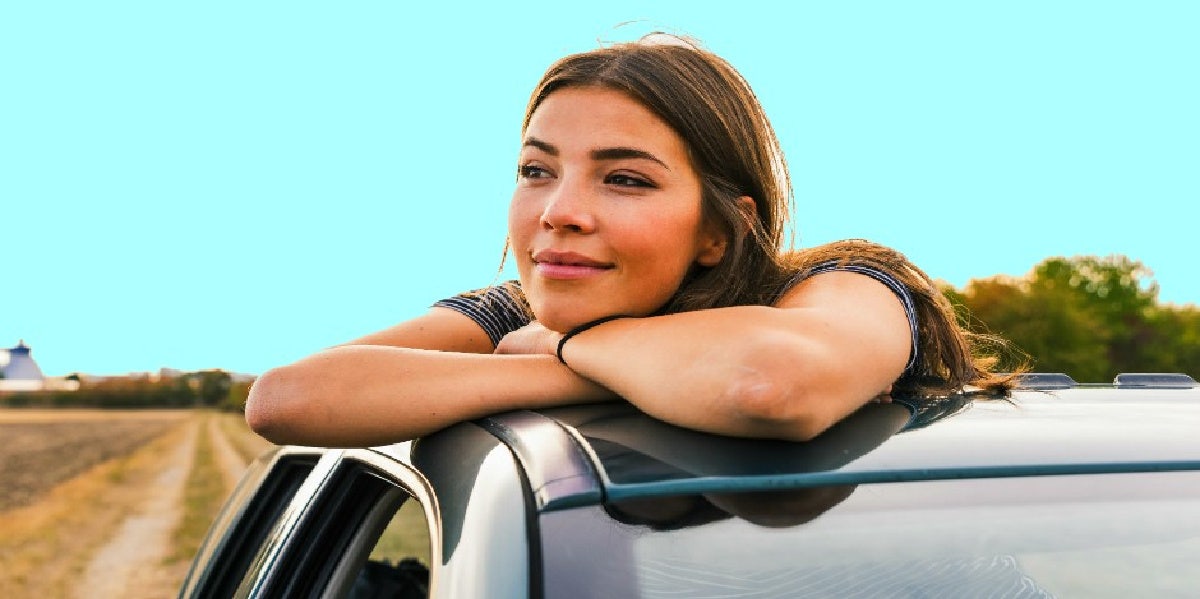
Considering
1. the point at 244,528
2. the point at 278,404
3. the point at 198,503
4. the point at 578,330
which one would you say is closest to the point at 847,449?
the point at 578,330

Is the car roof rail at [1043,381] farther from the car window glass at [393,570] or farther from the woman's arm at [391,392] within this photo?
the car window glass at [393,570]

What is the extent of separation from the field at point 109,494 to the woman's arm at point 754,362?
31.9 m

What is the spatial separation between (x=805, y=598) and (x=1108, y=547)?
1.65 ft

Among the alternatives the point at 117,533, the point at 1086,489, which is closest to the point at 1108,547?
the point at 1086,489

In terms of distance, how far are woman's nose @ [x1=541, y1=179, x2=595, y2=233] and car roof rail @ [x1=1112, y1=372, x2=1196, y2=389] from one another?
1.65m

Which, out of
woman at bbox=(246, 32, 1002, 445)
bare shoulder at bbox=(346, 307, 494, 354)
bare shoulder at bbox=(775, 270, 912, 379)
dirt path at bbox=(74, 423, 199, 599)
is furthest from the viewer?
dirt path at bbox=(74, 423, 199, 599)

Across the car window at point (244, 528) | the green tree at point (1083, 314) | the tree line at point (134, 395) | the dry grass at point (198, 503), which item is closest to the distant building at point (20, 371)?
the tree line at point (134, 395)

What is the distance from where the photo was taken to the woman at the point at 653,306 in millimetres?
1639

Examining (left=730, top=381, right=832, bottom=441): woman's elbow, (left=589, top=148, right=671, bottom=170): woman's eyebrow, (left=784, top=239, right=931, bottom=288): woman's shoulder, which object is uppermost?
(left=589, top=148, right=671, bottom=170): woman's eyebrow

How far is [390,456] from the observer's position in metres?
1.90

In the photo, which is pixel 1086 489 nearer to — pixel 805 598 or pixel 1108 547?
pixel 1108 547

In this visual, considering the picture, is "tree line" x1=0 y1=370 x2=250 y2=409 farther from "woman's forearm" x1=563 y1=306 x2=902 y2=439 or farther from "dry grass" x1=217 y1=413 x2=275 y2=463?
"woman's forearm" x1=563 y1=306 x2=902 y2=439

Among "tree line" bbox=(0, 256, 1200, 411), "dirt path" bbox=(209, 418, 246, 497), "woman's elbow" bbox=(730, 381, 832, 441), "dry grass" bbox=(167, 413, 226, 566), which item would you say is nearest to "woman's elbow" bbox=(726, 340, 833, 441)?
"woman's elbow" bbox=(730, 381, 832, 441)

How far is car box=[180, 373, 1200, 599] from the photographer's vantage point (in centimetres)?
131
